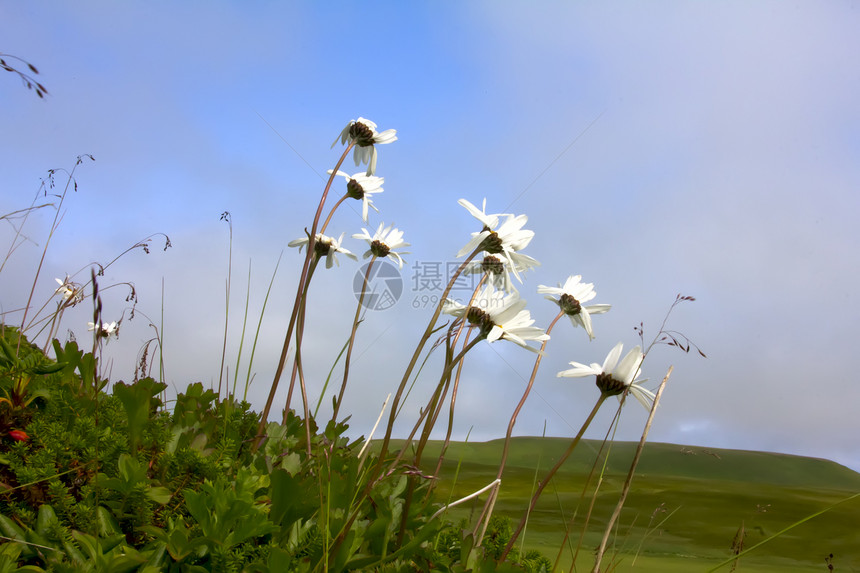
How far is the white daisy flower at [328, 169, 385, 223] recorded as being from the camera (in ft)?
9.64

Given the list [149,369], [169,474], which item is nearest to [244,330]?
[169,474]

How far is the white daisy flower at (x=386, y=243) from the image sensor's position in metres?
3.22

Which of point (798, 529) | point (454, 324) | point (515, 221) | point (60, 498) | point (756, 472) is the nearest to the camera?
point (60, 498)

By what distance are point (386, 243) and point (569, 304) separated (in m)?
1.17

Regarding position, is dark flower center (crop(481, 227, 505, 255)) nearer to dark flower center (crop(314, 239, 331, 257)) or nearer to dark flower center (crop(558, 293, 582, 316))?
dark flower center (crop(558, 293, 582, 316))

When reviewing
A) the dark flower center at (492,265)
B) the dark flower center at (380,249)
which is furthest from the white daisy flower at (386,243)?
the dark flower center at (492,265)

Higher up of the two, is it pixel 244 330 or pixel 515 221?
pixel 515 221

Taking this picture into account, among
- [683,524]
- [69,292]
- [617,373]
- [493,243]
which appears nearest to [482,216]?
[493,243]

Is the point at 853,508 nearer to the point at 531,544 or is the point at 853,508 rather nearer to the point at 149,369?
A: the point at 531,544

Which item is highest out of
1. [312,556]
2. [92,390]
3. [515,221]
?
[515,221]

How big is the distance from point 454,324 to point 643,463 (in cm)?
1997

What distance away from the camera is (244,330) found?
3.11 metres

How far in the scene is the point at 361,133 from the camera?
9.36ft

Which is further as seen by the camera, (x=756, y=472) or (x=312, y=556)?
(x=756, y=472)
